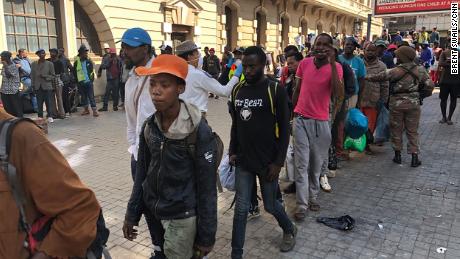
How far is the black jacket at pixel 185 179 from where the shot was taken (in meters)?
2.33

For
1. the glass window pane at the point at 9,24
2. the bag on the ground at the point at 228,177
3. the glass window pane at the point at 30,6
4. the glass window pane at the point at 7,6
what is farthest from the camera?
the glass window pane at the point at 30,6

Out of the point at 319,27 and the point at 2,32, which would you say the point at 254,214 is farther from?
the point at 319,27

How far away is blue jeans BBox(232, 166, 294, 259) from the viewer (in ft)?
10.9

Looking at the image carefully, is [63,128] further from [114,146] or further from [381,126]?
[381,126]

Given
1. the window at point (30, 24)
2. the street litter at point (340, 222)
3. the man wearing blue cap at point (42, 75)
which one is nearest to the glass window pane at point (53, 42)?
the window at point (30, 24)

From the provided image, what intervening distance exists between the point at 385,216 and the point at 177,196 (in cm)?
295

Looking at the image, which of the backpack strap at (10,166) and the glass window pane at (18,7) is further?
the glass window pane at (18,7)

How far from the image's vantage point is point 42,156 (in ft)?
4.99

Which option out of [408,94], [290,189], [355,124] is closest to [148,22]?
[355,124]

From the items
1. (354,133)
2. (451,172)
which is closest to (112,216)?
(354,133)

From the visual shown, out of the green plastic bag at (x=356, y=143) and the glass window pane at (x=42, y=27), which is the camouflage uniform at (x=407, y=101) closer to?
the green plastic bag at (x=356, y=143)

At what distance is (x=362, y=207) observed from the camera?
4.72 metres

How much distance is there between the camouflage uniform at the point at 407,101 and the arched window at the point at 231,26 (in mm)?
15737

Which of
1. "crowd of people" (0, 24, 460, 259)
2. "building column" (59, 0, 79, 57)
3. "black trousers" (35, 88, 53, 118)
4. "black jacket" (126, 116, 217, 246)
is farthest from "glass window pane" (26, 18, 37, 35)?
"black jacket" (126, 116, 217, 246)
